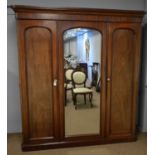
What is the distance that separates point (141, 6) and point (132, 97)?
1.59 m

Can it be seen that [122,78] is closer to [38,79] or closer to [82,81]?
[82,81]

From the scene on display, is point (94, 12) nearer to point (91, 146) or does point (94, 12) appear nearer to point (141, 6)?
point (141, 6)

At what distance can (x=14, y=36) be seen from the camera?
2900 millimetres

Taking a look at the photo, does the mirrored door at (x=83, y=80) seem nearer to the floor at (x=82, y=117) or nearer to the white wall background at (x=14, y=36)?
the floor at (x=82, y=117)

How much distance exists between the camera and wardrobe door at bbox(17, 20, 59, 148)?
7.89ft

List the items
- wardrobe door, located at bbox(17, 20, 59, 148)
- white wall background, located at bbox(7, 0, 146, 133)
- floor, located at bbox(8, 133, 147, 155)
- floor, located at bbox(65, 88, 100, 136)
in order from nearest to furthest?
1. wardrobe door, located at bbox(17, 20, 59, 148)
2. floor, located at bbox(8, 133, 147, 155)
3. floor, located at bbox(65, 88, 100, 136)
4. white wall background, located at bbox(7, 0, 146, 133)

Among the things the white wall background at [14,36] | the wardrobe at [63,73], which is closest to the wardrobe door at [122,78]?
the wardrobe at [63,73]

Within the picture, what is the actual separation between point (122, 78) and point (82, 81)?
1.97 ft

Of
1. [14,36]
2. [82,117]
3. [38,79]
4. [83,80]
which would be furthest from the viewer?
[14,36]

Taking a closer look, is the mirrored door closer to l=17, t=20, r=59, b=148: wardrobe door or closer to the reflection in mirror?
the reflection in mirror

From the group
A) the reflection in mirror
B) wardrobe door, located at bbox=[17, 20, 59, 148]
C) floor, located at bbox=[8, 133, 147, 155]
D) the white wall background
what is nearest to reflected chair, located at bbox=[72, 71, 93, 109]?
the reflection in mirror

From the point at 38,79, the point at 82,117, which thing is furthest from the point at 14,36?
the point at 82,117

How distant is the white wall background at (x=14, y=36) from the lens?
2869 mm

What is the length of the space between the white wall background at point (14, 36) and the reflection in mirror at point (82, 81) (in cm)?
73
